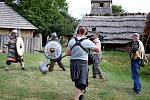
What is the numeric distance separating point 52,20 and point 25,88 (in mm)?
48317

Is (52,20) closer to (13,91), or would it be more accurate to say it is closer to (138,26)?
(138,26)

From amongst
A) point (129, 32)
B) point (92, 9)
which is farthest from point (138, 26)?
point (92, 9)

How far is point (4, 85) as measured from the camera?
12.9 metres

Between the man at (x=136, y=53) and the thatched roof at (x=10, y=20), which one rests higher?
the thatched roof at (x=10, y=20)

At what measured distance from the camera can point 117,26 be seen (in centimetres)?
4053

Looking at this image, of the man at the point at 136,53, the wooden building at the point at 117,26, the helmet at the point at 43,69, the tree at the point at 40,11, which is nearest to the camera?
the man at the point at 136,53

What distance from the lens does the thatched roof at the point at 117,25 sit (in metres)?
38.5

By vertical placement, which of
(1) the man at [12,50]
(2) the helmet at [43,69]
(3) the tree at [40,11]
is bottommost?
(2) the helmet at [43,69]

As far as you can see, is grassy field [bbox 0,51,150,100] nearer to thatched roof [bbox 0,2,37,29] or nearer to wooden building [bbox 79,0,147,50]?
wooden building [bbox 79,0,147,50]

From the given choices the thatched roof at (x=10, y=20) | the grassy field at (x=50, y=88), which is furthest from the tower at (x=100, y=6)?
the grassy field at (x=50, y=88)

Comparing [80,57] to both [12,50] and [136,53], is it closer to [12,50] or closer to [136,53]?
[136,53]

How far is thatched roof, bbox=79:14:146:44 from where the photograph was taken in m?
38.5

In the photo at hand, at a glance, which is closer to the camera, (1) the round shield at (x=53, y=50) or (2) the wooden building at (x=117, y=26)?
(1) the round shield at (x=53, y=50)

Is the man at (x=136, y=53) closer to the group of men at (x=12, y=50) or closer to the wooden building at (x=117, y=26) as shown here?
the group of men at (x=12, y=50)
